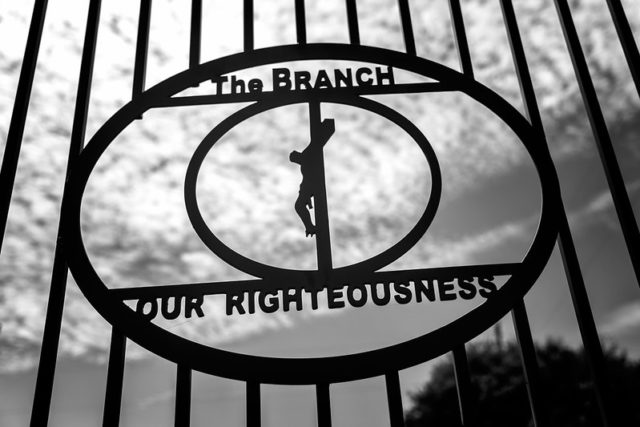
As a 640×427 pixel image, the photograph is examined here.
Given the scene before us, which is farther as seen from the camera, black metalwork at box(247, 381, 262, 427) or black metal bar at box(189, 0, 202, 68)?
black metal bar at box(189, 0, 202, 68)

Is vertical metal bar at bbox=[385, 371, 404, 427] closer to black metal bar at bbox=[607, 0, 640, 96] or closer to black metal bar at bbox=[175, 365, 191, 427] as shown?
black metal bar at bbox=[175, 365, 191, 427]

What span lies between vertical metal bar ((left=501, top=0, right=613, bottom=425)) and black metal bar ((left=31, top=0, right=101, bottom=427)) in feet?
6.31

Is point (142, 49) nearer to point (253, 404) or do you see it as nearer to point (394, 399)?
point (253, 404)

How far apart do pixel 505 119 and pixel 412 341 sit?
109 centimetres

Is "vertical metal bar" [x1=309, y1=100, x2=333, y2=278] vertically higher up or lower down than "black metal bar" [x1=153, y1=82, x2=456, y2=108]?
lower down

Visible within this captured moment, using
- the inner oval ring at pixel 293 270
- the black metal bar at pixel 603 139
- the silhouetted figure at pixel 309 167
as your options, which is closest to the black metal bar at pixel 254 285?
the inner oval ring at pixel 293 270

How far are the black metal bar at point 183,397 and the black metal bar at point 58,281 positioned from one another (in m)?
0.46

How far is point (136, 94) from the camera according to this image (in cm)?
260

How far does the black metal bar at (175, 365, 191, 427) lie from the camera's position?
2.08 meters

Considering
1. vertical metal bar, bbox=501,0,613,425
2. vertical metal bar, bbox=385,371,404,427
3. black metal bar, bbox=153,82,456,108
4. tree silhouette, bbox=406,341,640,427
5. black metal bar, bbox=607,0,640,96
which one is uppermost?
tree silhouette, bbox=406,341,640,427

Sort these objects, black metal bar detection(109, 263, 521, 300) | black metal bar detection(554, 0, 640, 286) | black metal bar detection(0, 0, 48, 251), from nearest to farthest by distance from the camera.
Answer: black metal bar detection(109, 263, 521, 300)
black metal bar detection(554, 0, 640, 286)
black metal bar detection(0, 0, 48, 251)

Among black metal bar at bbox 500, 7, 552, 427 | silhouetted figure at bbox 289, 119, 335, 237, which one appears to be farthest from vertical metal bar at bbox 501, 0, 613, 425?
silhouetted figure at bbox 289, 119, 335, 237

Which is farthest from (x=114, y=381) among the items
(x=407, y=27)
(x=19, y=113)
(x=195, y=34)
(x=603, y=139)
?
(x=603, y=139)

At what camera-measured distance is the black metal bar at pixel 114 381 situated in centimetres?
208
